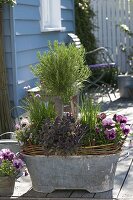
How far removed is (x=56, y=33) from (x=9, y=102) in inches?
124

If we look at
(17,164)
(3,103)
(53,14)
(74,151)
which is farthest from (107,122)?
(53,14)

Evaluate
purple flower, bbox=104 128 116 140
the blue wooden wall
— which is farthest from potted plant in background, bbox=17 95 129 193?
the blue wooden wall

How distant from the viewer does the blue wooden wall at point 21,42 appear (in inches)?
263

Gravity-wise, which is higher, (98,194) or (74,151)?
(74,151)

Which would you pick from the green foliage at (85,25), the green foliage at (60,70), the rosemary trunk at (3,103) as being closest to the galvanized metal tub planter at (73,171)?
the green foliage at (60,70)

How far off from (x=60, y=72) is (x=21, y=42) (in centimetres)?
195

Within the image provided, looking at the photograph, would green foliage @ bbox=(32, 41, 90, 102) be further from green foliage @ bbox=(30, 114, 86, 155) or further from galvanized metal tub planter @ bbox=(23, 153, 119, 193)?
galvanized metal tub planter @ bbox=(23, 153, 119, 193)

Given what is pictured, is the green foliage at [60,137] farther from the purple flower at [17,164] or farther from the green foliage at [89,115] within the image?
the purple flower at [17,164]

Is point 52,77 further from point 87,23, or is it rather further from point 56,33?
point 87,23

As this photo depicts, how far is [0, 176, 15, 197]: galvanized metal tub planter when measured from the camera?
441cm

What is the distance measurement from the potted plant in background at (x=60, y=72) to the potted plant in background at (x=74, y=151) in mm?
869

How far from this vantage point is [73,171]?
4.38 meters

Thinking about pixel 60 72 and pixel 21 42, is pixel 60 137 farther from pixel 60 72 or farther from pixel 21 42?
pixel 21 42

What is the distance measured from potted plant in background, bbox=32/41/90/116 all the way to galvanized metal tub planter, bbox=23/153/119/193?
111 centimetres
